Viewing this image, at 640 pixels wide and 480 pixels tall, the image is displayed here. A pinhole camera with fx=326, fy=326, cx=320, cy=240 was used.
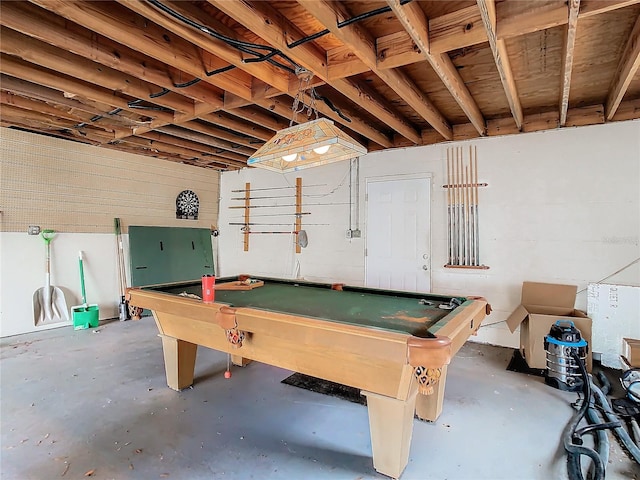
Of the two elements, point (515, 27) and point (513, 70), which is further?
point (513, 70)

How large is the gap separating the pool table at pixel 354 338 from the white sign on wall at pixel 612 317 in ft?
6.10

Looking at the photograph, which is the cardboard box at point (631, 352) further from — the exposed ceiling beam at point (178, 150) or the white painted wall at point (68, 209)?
the white painted wall at point (68, 209)

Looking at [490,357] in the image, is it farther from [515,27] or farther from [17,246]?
[17,246]

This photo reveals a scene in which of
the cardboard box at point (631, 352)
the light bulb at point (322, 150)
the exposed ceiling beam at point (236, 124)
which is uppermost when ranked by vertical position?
the exposed ceiling beam at point (236, 124)

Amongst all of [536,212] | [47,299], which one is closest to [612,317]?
[536,212]

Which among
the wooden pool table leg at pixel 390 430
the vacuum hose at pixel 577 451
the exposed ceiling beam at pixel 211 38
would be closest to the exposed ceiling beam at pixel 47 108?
the exposed ceiling beam at pixel 211 38

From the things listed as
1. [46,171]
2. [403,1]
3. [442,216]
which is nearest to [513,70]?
[403,1]

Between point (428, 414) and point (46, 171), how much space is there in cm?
544

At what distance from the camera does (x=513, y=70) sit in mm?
2770

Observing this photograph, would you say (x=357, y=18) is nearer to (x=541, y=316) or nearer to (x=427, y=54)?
(x=427, y=54)

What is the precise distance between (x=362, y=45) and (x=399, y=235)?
2843 millimetres

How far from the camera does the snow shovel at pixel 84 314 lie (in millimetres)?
4492

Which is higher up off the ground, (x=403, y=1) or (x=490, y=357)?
(x=403, y=1)

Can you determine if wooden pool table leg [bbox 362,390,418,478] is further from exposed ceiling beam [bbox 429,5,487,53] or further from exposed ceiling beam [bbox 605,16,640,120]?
exposed ceiling beam [bbox 605,16,640,120]
